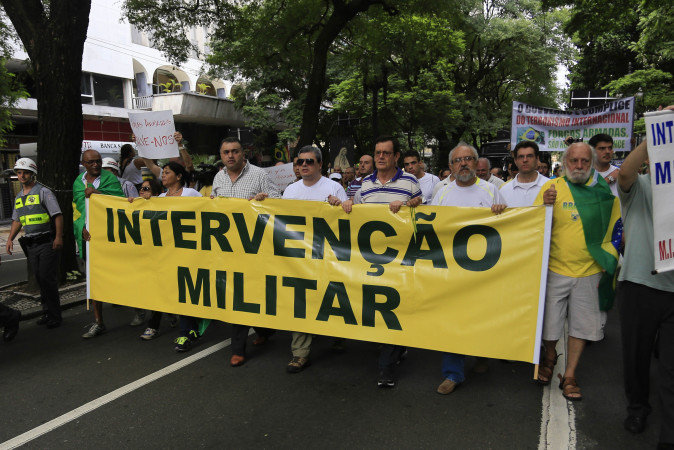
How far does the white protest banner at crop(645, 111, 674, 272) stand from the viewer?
2881 millimetres

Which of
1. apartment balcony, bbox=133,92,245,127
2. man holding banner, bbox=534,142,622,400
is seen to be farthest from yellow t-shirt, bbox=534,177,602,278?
apartment balcony, bbox=133,92,245,127

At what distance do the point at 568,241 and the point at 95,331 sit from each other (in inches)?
185

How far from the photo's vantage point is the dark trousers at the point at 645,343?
2967 millimetres

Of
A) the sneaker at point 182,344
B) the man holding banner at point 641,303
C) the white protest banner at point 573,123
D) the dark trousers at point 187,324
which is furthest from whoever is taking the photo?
the white protest banner at point 573,123

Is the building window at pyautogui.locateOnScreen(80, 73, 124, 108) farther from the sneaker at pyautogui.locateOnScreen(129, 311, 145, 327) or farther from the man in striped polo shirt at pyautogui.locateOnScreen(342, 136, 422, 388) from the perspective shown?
the man in striped polo shirt at pyautogui.locateOnScreen(342, 136, 422, 388)

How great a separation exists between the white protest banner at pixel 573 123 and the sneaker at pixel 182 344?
21.3 ft

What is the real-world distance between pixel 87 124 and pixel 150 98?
4686 mm

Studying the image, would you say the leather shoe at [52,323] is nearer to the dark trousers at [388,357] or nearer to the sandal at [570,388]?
the dark trousers at [388,357]

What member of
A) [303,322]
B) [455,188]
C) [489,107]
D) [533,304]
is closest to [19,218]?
[303,322]

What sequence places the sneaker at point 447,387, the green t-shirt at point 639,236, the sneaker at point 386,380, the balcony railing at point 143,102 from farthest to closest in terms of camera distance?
the balcony railing at point 143,102 → the sneaker at point 386,380 → the sneaker at point 447,387 → the green t-shirt at point 639,236

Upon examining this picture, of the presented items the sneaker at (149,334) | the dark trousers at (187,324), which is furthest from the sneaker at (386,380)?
the sneaker at (149,334)

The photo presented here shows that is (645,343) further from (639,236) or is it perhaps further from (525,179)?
(525,179)

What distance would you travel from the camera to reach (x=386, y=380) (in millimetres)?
3971

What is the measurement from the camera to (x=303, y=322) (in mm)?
A: 4352
